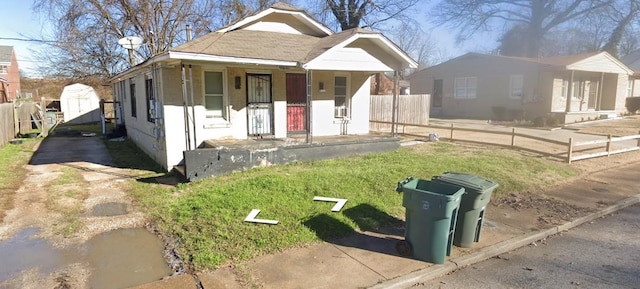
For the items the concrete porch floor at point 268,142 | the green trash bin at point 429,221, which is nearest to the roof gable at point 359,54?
the concrete porch floor at point 268,142

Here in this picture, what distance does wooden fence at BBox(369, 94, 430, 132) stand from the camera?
63.8 feet

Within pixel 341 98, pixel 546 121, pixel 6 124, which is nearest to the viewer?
pixel 341 98

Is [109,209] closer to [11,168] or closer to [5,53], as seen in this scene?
[11,168]

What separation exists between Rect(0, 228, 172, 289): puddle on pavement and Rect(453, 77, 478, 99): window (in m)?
26.3

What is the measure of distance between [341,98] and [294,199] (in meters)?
7.04

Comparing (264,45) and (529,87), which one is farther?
(529,87)

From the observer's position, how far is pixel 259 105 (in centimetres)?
1132

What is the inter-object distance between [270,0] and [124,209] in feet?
90.3

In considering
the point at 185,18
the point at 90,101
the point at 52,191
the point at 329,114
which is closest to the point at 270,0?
the point at 185,18

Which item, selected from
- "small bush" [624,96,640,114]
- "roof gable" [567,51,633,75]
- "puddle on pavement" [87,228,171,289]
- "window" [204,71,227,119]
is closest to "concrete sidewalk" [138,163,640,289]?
"puddle on pavement" [87,228,171,289]

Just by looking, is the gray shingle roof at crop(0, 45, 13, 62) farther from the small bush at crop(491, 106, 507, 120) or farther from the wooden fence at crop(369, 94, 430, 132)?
the small bush at crop(491, 106, 507, 120)

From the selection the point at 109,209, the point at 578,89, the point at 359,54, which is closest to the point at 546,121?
the point at 578,89

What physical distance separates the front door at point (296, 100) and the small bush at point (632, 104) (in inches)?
1150

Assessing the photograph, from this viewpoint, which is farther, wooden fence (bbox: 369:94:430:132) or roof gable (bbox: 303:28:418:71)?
wooden fence (bbox: 369:94:430:132)
